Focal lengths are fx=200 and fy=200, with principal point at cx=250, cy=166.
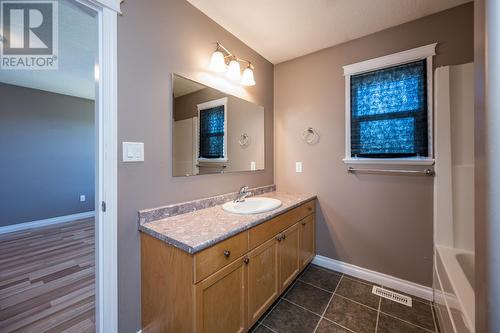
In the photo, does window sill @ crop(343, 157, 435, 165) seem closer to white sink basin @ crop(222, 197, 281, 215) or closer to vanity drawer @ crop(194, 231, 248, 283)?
white sink basin @ crop(222, 197, 281, 215)


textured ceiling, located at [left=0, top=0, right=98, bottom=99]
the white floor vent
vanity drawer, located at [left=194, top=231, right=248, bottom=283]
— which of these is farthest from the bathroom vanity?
textured ceiling, located at [left=0, top=0, right=98, bottom=99]

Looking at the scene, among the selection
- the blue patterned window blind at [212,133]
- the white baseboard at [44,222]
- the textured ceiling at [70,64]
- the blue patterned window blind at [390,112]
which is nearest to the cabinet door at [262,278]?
the blue patterned window blind at [212,133]

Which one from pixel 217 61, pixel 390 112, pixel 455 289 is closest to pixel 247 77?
pixel 217 61

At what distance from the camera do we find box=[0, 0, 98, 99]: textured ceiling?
1.86 m

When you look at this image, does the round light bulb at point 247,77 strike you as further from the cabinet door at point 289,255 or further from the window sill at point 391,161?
the cabinet door at point 289,255

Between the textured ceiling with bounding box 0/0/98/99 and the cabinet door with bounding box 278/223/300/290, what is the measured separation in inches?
79.0

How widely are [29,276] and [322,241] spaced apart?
124 inches

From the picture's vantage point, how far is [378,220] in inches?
77.2

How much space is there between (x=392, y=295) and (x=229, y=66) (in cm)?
256

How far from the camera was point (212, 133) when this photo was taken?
1.88m

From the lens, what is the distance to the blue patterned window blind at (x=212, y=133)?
70.4 inches

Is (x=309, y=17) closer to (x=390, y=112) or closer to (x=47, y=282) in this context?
(x=390, y=112)

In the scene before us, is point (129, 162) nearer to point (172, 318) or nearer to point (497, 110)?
point (172, 318)

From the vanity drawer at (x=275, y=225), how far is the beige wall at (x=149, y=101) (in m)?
0.61
